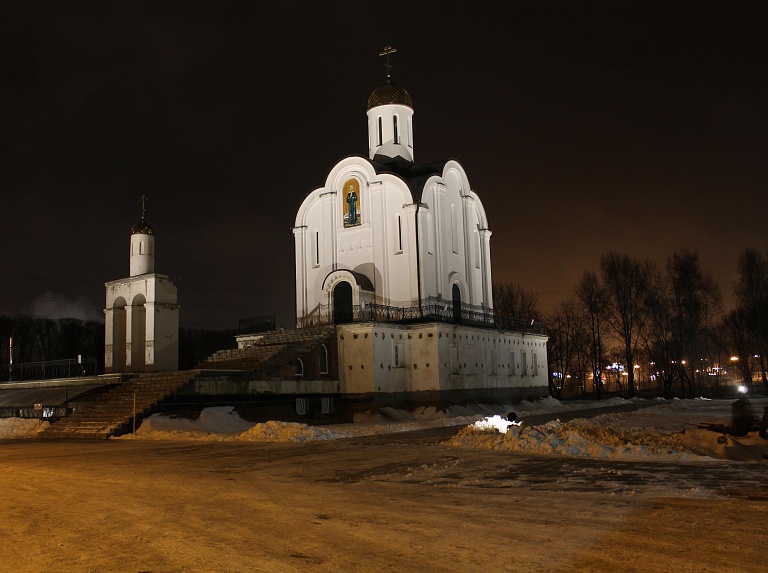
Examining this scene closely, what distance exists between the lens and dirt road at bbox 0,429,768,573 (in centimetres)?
600

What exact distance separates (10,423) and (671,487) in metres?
20.0

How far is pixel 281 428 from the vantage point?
1828 centimetres

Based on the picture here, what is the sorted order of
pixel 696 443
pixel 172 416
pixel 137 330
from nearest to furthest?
1. pixel 696 443
2. pixel 172 416
3. pixel 137 330

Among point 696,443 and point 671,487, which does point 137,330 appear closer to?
point 696,443

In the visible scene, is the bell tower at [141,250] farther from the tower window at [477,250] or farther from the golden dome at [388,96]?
the tower window at [477,250]

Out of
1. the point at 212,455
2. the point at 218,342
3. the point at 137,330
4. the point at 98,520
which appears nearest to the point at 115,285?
the point at 137,330

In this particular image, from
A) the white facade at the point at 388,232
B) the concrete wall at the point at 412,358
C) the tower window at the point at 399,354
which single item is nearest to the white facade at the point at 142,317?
the concrete wall at the point at 412,358

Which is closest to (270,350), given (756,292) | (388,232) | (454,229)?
(388,232)

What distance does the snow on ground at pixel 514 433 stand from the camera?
1296cm

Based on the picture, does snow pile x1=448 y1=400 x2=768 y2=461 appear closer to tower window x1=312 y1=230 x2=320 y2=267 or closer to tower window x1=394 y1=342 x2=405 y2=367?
tower window x1=394 y1=342 x2=405 y2=367

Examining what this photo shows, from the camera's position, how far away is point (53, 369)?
3500cm

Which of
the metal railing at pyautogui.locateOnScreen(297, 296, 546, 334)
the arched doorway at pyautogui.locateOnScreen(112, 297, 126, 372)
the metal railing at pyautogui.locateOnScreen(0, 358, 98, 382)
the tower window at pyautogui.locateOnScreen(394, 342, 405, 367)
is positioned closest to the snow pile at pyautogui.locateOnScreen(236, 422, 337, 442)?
the tower window at pyautogui.locateOnScreen(394, 342, 405, 367)

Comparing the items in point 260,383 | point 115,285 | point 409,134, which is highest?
point 409,134

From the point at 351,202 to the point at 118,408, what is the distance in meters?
15.9
